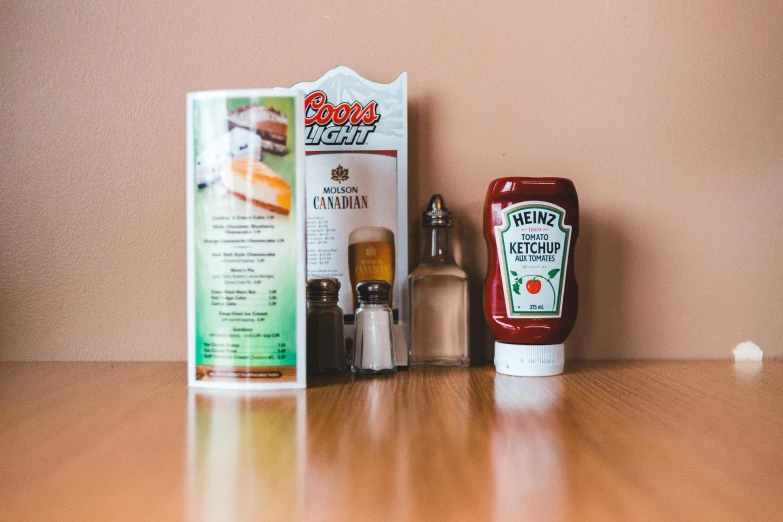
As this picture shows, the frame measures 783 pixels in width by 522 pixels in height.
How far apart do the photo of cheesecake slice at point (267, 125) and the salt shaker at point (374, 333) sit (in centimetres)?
23

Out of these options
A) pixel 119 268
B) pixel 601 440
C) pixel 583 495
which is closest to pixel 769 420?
pixel 601 440

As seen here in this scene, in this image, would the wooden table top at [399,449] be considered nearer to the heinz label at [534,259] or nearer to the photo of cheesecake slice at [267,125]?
the heinz label at [534,259]

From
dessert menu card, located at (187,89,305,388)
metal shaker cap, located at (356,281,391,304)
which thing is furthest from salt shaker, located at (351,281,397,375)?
dessert menu card, located at (187,89,305,388)

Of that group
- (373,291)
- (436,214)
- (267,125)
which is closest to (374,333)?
(373,291)

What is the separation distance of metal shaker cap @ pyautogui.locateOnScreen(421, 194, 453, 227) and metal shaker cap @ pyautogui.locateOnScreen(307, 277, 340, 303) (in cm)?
17

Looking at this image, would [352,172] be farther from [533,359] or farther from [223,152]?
[533,359]

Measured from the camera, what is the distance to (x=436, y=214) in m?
1.00

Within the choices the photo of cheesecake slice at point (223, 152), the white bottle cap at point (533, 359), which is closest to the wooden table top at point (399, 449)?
the white bottle cap at point (533, 359)

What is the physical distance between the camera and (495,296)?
0.96 meters

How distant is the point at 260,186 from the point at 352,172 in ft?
0.73

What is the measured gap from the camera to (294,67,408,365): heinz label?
3.39 feet

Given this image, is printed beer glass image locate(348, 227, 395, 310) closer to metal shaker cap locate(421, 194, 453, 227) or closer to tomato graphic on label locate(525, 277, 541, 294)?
metal shaker cap locate(421, 194, 453, 227)

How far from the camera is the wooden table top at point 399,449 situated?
17.6 inches

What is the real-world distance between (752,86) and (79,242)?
3.68ft
